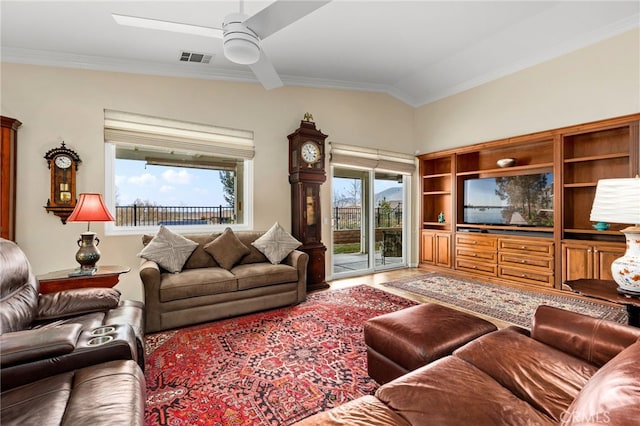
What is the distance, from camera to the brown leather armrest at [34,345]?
130 cm

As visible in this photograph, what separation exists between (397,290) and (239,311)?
231cm

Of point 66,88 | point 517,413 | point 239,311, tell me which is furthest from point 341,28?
point 517,413

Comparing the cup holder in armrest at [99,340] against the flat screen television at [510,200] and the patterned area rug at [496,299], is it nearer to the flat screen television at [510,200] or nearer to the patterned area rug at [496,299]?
the patterned area rug at [496,299]

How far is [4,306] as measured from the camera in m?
1.70

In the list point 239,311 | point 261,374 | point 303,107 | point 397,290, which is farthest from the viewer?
point 303,107

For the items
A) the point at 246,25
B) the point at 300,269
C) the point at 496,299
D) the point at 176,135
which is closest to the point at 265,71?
the point at 246,25

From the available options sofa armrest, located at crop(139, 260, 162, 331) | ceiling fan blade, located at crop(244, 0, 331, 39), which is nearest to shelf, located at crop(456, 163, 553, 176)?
ceiling fan blade, located at crop(244, 0, 331, 39)

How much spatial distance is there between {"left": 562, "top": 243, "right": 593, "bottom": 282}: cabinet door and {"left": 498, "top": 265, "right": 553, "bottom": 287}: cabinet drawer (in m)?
0.21

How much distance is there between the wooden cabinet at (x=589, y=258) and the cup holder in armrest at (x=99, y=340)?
508cm

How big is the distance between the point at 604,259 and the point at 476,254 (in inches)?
64.1

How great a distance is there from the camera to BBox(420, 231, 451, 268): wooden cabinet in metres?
5.55

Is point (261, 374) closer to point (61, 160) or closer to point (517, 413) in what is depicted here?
point (517, 413)

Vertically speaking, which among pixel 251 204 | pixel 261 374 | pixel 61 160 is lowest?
pixel 261 374

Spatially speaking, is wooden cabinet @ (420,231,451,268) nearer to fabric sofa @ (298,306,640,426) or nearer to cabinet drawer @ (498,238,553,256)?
cabinet drawer @ (498,238,553,256)
